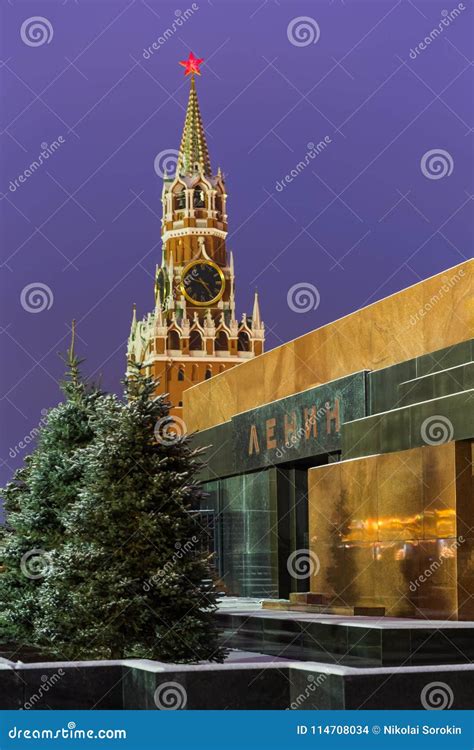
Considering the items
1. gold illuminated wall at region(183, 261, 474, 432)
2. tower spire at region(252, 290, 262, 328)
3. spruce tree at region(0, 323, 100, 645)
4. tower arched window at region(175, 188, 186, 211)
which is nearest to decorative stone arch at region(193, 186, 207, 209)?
tower arched window at region(175, 188, 186, 211)

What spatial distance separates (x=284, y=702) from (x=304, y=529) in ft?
49.6

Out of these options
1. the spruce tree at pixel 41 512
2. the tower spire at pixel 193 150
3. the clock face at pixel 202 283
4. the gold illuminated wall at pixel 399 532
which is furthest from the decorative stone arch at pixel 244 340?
the spruce tree at pixel 41 512

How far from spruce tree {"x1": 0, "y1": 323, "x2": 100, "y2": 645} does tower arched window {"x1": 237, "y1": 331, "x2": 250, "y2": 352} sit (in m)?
134

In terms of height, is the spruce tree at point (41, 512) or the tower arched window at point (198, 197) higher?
the tower arched window at point (198, 197)

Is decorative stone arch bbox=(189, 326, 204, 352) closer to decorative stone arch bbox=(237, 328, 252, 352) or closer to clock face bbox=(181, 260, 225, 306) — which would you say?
clock face bbox=(181, 260, 225, 306)

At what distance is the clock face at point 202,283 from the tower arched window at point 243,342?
17.5ft

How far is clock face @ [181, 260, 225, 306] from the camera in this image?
15475 cm

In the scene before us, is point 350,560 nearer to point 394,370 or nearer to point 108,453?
point 394,370

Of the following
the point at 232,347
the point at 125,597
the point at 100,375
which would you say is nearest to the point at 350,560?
the point at 100,375

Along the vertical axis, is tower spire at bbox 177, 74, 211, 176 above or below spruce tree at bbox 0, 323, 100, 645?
above

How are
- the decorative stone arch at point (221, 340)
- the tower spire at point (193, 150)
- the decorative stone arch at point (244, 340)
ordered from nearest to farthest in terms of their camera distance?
the decorative stone arch at point (221, 340)
the decorative stone arch at point (244, 340)
the tower spire at point (193, 150)

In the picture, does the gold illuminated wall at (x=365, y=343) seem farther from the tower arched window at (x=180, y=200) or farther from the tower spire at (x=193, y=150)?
the tower spire at (x=193, y=150)

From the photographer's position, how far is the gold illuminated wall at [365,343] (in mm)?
20859

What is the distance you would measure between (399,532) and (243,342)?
136 meters
